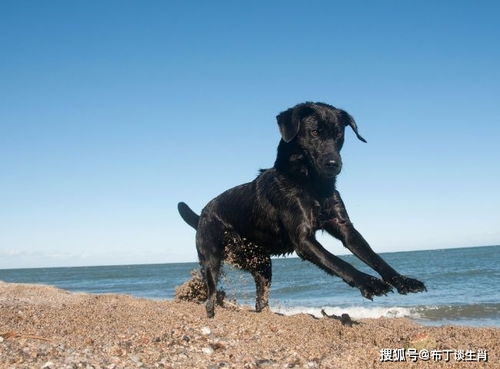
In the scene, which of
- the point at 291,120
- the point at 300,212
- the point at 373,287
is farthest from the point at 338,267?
the point at 291,120

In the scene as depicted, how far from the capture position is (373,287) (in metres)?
4.58

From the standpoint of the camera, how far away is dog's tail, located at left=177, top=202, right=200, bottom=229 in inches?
305

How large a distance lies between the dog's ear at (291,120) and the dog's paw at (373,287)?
5.79 ft

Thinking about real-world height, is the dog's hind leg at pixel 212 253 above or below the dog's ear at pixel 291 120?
below

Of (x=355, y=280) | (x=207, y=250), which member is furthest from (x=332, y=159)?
(x=207, y=250)

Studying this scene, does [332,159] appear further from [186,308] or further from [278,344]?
[186,308]

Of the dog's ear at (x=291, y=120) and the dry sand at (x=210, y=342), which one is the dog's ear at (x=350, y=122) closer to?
the dog's ear at (x=291, y=120)

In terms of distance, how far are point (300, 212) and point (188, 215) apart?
2.74 meters

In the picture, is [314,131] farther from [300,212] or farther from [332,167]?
[300,212]

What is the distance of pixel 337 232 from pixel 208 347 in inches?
82.9

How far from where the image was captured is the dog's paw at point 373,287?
4.55 m

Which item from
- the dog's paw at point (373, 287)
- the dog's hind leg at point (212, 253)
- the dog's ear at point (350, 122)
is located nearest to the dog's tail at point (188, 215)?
the dog's hind leg at point (212, 253)

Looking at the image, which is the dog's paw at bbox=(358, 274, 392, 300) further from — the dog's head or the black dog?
the dog's head

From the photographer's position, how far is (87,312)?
6.27 m
